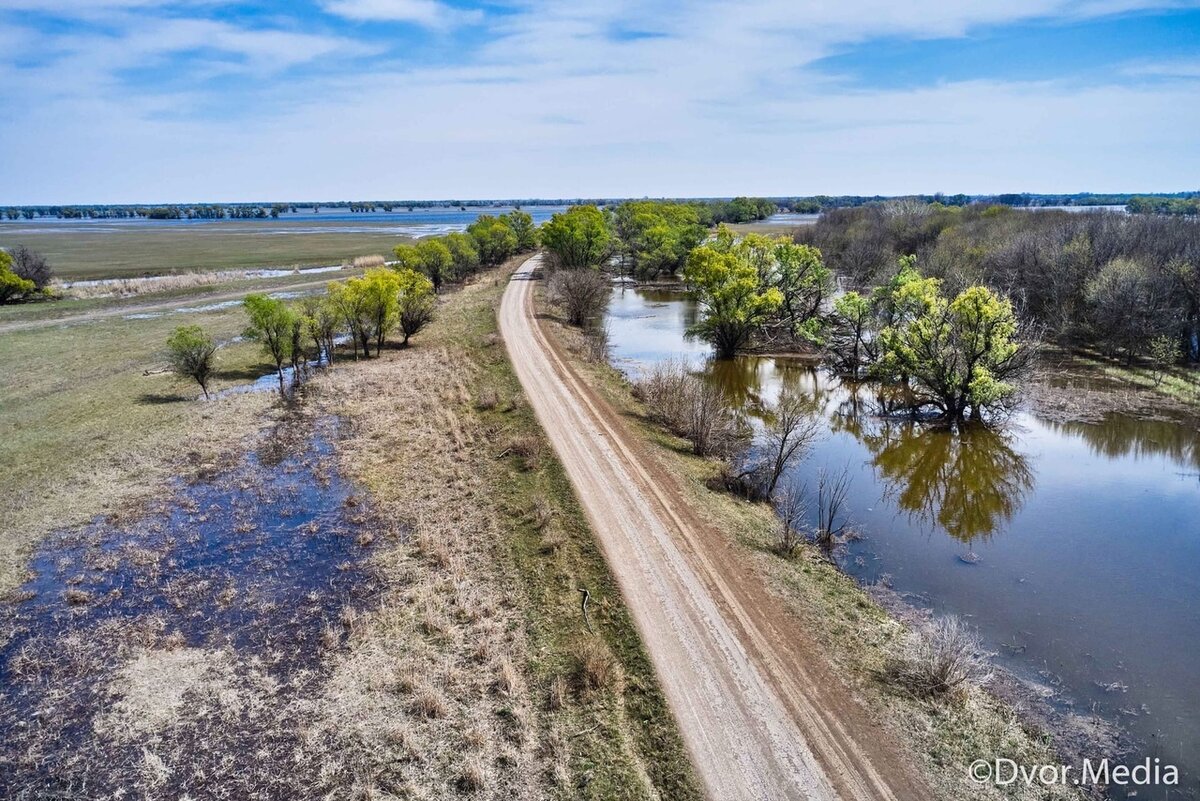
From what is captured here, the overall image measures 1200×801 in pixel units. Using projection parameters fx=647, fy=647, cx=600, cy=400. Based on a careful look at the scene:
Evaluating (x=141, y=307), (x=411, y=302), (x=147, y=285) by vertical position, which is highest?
(x=147, y=285)

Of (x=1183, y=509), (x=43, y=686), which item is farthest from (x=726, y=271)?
(x=43, y=686)

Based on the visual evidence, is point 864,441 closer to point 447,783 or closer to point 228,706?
point 447,783

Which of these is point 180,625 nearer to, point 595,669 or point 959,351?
point 595,669

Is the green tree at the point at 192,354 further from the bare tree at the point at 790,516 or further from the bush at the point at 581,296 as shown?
the bare tree at the point at 790,516

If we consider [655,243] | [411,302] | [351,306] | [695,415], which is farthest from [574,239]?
[695,415]

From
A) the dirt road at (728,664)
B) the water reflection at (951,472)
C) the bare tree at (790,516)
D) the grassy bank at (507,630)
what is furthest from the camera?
the water reflection at (951,472)

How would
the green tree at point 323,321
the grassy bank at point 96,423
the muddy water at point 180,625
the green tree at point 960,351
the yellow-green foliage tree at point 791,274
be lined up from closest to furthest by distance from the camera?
the muddy water at point 180,625 → the grassy bank at point 96,423 → the green tree at point 960,351 → the green tree at point 323,321 → the yellow-green foliage tree at point 791,274

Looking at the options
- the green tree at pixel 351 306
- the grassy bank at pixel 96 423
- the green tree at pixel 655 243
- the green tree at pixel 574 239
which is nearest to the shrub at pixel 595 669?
the grassy bank at pixel 96 423
